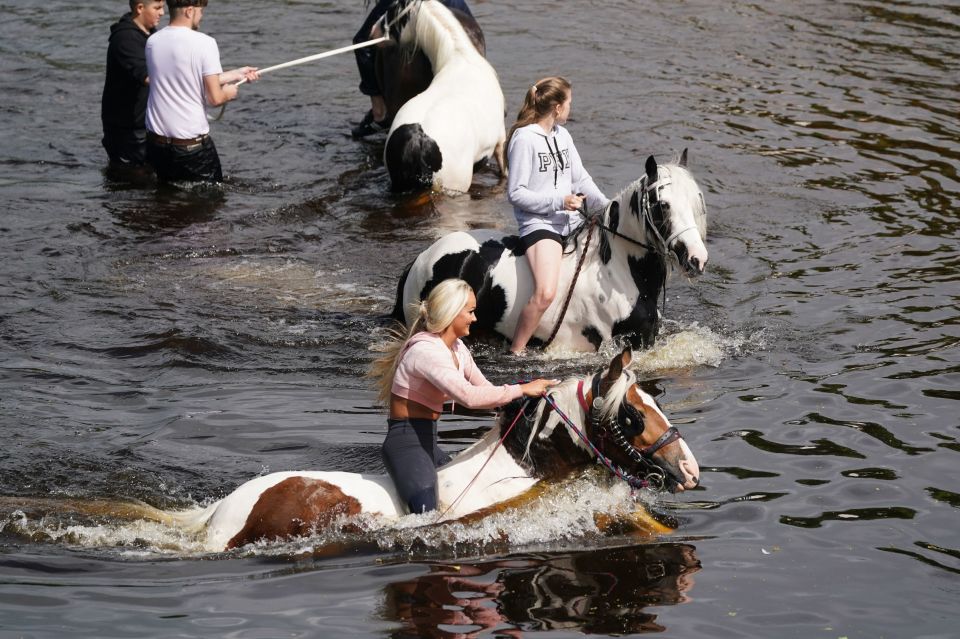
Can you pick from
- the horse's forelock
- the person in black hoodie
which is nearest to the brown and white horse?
the horse's forelock

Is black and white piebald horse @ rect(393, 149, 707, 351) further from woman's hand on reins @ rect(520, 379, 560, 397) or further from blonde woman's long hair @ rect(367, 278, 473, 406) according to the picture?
woman's hand on reins @ rect(520, 379, 560, 397)

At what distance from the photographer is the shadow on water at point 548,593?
209 inches

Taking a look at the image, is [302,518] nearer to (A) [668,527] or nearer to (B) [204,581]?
(B) [204,581]

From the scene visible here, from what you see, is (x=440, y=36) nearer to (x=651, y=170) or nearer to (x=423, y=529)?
(x=651, y=170)

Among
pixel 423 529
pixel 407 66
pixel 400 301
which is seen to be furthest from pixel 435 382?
pixel 407 66

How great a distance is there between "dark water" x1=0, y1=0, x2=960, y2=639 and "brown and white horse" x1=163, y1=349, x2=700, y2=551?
154 mm

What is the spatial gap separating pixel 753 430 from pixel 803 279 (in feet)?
10.6

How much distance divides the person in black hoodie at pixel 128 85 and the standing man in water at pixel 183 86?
781mm

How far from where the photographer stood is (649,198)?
26.3 ft

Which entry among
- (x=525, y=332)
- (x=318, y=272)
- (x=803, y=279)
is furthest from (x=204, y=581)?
(x=803, y=279)

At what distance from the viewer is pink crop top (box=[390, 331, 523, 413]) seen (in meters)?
5.88

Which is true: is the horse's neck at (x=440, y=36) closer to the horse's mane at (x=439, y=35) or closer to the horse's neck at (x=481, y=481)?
the horse's mane at (x=439, y=35)

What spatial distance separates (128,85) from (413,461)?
839cm

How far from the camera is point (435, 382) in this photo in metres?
5.92
